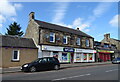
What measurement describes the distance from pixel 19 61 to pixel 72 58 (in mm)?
11765

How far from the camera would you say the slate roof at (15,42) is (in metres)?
20.6

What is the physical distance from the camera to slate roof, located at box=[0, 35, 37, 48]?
67.5 feet

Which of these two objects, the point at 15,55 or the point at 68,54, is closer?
the point at 15,55

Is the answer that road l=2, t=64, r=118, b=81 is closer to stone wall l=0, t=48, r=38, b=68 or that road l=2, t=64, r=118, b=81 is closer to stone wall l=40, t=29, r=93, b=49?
stone wall l=0, t=48, r=38, b=68

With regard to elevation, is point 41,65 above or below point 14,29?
below

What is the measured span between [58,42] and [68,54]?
3.57m

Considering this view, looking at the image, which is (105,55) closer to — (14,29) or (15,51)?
(15,51)

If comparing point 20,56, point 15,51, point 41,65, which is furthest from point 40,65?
point 15,51

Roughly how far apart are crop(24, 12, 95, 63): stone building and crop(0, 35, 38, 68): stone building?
1.65 m

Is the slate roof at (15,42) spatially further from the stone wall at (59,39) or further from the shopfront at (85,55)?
the shopfront at (85,55)

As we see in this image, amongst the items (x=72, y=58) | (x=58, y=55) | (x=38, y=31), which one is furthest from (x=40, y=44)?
(x=72, y=58)

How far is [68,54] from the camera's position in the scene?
28.0m

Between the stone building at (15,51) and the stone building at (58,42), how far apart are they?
5.42 feet

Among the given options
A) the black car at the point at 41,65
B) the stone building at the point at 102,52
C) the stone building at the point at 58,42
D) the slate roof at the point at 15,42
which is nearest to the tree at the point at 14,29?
the stone building at the point at 58,42
